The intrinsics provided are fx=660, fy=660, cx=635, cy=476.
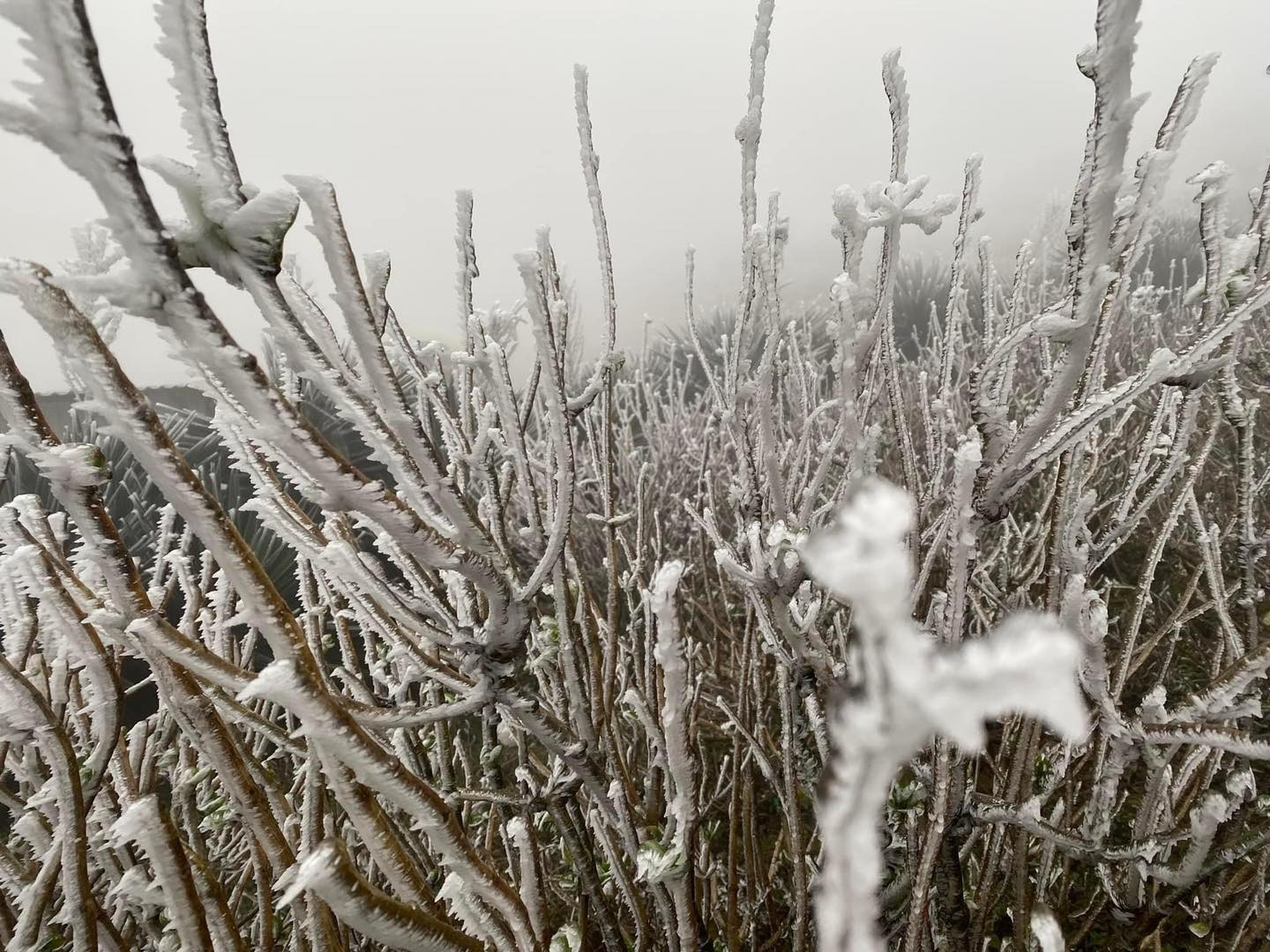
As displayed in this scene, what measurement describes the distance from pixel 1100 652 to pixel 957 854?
51cm

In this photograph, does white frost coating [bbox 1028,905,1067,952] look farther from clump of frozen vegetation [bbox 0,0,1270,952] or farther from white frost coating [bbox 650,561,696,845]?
white frost coating [bbox 650,561,696,845]

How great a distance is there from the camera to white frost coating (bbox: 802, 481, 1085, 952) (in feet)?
0.50

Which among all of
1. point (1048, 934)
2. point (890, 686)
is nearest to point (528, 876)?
point (1048, 934)

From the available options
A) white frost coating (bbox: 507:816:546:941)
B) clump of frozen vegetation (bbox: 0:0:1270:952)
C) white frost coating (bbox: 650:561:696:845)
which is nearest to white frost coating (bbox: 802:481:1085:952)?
clump of frozen vegetation (bbox: 0:0:1270:952)

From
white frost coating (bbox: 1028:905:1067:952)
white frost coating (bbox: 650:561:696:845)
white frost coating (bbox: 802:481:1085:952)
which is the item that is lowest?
white frost coating (bbox: 1028:905:1067:952)

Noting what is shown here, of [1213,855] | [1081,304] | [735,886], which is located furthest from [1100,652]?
[735,886]

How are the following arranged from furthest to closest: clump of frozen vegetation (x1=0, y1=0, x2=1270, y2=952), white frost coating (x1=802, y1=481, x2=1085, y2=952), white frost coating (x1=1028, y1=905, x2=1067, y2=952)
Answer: white frost coating (x1=1028, y1=905, x2=1067, y2=952), clump of frozen vegetation (x1=0, y1=0, x2=1270, y2=952), white frost coating (x1=802, y1=481, x2=1085, y2=952)

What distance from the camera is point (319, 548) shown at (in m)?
0.73

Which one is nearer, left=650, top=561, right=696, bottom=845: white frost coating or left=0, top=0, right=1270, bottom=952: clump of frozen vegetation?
left=0, top=0, right=1270, bottom=952: clump of frozen vegetation

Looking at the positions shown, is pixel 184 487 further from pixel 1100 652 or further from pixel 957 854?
pixel 957 854

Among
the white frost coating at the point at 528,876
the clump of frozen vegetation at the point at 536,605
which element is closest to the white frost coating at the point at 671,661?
the clump of frozen vegetation at the point at 536,605

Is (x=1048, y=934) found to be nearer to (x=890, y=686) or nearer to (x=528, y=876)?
(x=528, y=876)

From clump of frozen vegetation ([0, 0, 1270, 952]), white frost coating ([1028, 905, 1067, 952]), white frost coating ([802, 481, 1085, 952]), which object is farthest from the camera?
white frost coating ([1028, 905, 1067, 952])

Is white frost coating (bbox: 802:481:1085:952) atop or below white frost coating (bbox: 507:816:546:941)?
atop
